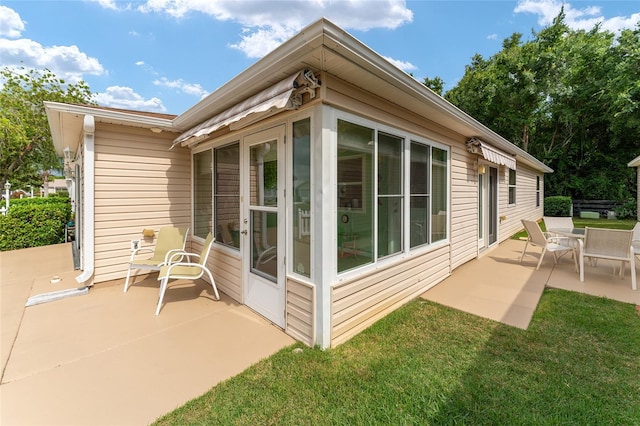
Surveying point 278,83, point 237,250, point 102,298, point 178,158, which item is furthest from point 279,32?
point 102,298

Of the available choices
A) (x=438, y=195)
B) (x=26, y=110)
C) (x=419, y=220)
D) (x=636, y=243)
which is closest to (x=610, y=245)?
(x=636, y=243)

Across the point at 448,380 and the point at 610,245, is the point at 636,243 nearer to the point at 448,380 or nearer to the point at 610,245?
the point at 610,245

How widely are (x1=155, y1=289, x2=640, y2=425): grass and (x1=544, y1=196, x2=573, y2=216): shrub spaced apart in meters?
14.7

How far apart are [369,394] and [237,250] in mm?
2400

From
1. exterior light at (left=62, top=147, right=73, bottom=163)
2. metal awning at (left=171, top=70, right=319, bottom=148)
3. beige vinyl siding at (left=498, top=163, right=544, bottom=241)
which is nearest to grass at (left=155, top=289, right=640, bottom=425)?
metal awning at (left=171, top=70, right=319, bottom=148)

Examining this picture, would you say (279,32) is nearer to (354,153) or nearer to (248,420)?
(354,153)

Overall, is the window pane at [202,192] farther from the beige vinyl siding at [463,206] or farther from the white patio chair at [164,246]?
the beige vinyl siding at [463,206]

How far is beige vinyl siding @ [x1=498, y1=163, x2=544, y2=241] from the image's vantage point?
7.74m

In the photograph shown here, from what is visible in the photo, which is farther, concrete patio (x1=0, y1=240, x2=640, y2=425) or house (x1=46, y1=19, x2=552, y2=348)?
house (x1=46, y1=19, x2=552, y2=348)

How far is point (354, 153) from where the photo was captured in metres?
2.90

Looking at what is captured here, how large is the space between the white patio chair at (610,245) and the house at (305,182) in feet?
5.77

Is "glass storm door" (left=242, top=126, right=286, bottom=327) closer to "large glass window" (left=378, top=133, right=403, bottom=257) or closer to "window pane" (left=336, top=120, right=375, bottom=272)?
"window pane" (left=336, top=120, right=375, bottom=272)

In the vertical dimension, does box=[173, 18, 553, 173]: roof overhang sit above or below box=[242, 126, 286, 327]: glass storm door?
above

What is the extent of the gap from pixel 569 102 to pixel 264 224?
20.6 m
